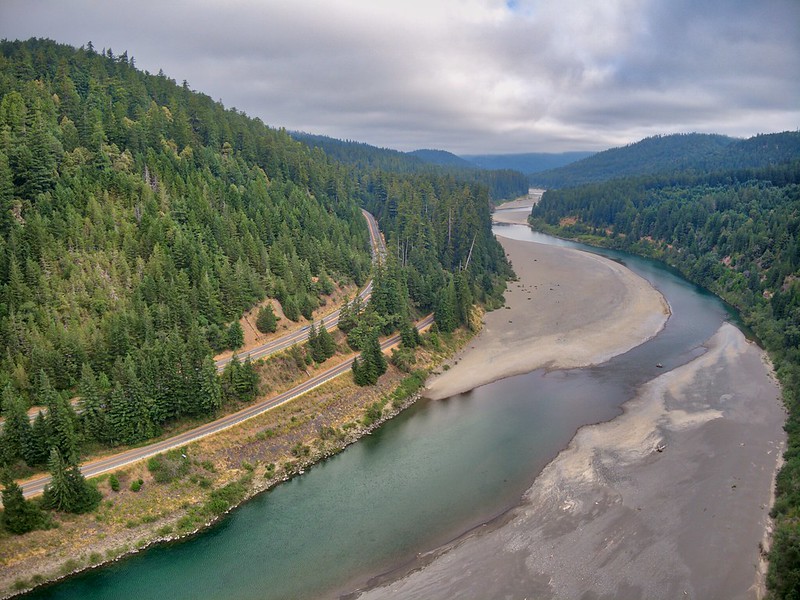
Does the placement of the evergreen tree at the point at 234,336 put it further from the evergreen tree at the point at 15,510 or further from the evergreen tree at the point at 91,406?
the evergreen tree at the point at 15,510

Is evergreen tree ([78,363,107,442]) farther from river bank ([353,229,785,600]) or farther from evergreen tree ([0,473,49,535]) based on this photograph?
river bank ([353,229,785,600])

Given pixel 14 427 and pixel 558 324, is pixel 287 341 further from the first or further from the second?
pixel 558 324

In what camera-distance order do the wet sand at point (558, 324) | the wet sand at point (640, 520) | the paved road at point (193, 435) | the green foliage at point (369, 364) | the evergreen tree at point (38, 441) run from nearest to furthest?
the wet sand at point (640, 520)
the evergreen tree at point (38, 441)
the paved road at point (193, 435)
the green foliage at point (369, 364)
the wet sand at point (558, 324)

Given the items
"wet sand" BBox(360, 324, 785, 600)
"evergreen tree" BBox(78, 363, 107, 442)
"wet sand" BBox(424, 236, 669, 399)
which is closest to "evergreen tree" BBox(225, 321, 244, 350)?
"evergreen tree" BBox(78, 363, 107, 442)

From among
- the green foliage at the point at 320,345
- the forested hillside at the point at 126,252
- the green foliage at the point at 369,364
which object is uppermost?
the forested hillside at the point at 126,252

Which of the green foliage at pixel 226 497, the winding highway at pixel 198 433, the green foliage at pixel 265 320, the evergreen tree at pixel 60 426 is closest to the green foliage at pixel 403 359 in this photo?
the winding highway at pixel 198 433
